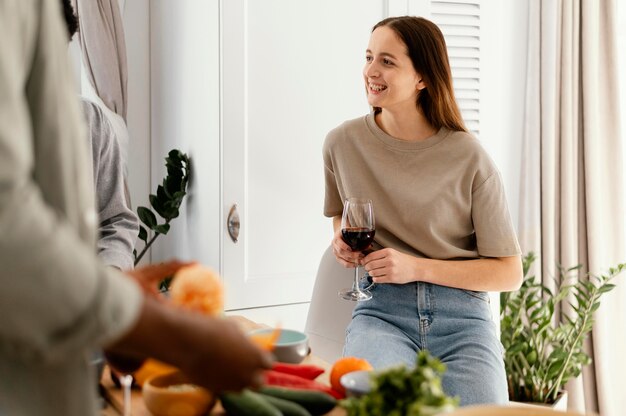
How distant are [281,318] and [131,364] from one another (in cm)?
181

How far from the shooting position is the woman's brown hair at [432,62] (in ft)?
7.16

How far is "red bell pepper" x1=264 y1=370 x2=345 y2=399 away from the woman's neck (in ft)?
4.22

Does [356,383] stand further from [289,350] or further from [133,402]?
[133,402]

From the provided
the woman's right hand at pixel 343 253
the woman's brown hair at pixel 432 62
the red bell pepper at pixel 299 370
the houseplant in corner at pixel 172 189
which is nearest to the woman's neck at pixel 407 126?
the woman's brown hair at pixel 432 62

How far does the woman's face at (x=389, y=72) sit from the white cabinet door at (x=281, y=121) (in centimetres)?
55

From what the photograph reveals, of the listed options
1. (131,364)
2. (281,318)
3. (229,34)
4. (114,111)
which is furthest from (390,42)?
(131,364)

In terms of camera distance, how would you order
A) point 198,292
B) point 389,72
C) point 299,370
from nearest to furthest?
point 198,292 → point 299,370 → point 389,72

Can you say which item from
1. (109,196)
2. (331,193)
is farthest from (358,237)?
(109,196)

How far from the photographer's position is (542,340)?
3010 mm

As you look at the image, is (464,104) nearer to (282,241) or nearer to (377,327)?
(282,241)

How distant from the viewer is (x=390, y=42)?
218 centimetres

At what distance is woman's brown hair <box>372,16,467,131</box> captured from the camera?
2.18 meters

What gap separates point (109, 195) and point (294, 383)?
94cm

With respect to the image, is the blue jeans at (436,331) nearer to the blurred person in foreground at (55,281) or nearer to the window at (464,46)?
the window at (464,46)
